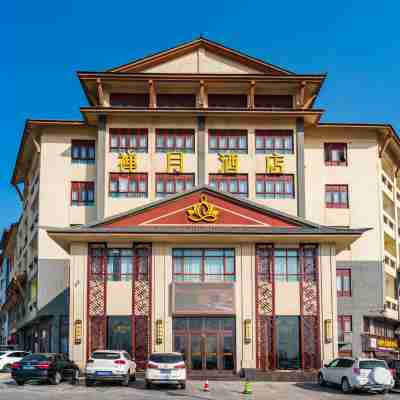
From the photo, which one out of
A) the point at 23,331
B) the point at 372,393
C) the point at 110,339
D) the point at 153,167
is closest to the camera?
the point at 372,393

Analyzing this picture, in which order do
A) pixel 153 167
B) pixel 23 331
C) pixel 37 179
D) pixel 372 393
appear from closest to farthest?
pixel 372 393
pixel 153 167
pixel 37 179
pixel 23 331

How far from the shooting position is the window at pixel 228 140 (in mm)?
54531

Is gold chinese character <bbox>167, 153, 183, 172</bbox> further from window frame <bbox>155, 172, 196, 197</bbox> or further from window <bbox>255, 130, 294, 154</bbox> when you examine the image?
window <bbox>255, 130, 294, 154</bbox>

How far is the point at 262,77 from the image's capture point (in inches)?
2162

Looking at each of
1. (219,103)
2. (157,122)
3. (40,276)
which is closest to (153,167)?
(157,122)

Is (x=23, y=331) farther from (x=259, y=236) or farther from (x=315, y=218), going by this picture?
(x=259, y=236)

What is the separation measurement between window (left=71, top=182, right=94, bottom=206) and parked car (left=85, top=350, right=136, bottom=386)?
74.2 ft

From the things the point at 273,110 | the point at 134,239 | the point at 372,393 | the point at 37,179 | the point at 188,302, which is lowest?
the point at 372,393

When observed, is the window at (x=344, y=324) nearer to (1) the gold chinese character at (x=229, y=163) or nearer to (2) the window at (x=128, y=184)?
(1) the gold chinese character at (x=229, y=163)

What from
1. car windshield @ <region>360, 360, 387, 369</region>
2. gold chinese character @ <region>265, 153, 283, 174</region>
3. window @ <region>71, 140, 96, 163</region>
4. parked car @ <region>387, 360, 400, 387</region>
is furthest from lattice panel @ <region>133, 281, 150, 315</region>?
window @ <region>71, 140, 96, 163</region>

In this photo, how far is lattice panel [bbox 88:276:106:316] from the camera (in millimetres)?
39469

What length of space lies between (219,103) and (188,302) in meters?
21.2

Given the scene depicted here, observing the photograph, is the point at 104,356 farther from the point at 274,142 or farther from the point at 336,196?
the point at 336,196

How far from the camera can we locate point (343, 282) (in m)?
54.6
